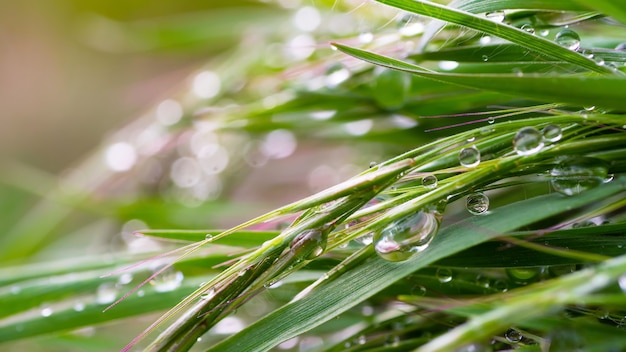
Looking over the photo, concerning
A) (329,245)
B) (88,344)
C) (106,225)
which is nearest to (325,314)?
(329,245)

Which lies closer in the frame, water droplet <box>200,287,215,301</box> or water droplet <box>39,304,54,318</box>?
water droplet <box>200,287,215,301</box>

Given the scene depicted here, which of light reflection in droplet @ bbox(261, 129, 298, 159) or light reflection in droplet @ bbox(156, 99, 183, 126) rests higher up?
light reflection in droplet @ bbox(156, 99, 183, 126)

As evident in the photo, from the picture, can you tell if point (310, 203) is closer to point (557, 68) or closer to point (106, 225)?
point (557, 68)

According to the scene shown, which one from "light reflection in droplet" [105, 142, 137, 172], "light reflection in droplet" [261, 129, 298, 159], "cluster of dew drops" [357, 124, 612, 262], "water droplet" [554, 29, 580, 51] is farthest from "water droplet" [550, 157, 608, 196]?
"light reflection in droplet" [105, 142, 137, 172]

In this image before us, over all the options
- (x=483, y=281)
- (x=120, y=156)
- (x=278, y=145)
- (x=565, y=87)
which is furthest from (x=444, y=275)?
(x=120, y=156)

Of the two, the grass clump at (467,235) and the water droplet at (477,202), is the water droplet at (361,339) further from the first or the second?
the water droplet at (477,202)

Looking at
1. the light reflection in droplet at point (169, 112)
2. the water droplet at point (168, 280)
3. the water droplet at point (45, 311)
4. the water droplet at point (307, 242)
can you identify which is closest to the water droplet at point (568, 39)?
the water droplet at point (307, 242)

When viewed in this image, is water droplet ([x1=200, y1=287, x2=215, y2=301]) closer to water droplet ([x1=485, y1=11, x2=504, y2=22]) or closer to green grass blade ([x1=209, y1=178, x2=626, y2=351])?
green grass blade ([x1=209, y1=178, x2=626, y2=351])
